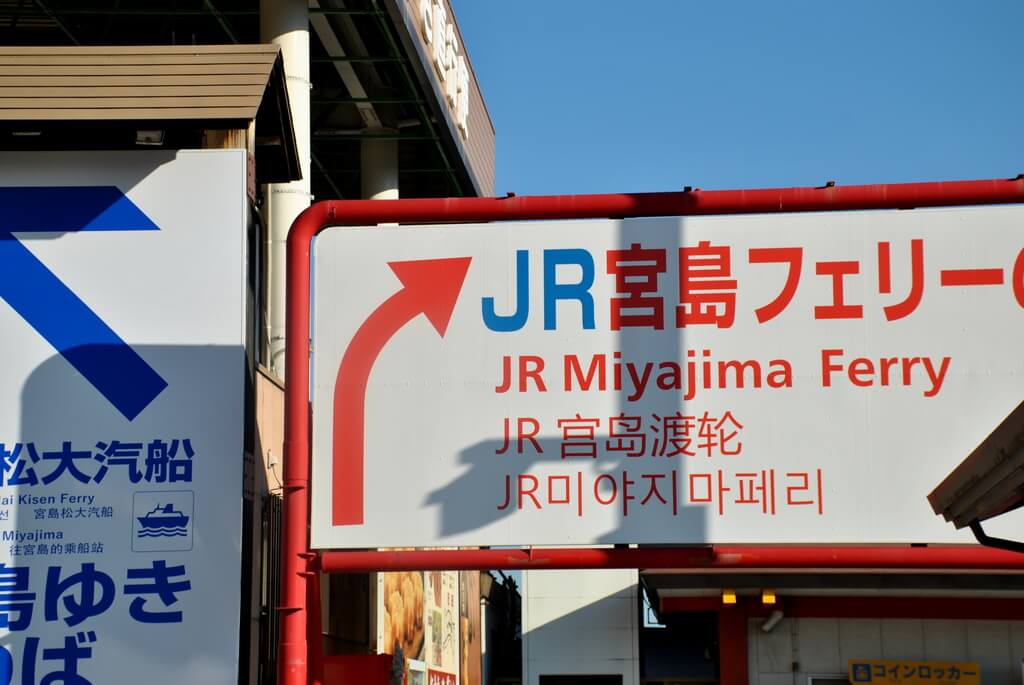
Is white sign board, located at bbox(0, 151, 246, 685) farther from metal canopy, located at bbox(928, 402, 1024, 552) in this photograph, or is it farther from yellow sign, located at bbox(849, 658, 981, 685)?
yellow sign, located at bbox(849, 658, 981, 685)

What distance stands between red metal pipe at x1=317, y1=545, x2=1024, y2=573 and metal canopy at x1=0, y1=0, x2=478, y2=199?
11770 mm

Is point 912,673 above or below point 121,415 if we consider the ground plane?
below

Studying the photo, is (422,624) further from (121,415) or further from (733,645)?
(121,415)

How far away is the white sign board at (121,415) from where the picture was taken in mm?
9398

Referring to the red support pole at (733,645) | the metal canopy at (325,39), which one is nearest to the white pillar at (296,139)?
the metal canopy at (325,39)

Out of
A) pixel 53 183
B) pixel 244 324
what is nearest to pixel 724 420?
pixel 244 324

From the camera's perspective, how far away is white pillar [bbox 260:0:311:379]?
16.6 m

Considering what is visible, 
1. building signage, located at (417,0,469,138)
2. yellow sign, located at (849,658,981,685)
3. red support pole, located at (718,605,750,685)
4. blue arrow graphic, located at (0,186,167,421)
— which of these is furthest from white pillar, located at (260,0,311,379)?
yellow sign, located at (849,658,981,685)

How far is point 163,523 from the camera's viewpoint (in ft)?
31.4

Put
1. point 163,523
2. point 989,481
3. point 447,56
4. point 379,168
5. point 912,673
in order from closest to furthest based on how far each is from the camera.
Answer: point 989,481, point 163,523, point 912,673, point 447,56, point 379,168

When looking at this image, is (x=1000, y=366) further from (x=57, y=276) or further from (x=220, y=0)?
(x=220, y=0)

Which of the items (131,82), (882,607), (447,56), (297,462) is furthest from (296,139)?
(882,607)

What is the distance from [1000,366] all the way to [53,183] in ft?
22.6

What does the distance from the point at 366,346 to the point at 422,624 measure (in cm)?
1089
